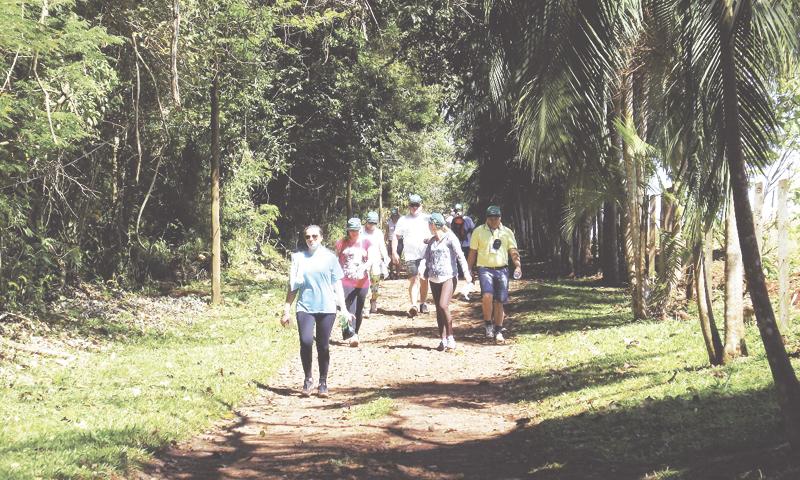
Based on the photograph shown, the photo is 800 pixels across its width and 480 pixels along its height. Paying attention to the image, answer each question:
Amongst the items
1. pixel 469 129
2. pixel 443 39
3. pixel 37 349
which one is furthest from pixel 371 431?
pixel 469 129

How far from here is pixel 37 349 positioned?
10.9m

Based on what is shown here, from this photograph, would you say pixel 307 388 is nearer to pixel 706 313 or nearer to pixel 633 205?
pixel 706 313

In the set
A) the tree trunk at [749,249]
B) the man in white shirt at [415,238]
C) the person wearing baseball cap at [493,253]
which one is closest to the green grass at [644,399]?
the tree trunk at [749,249]

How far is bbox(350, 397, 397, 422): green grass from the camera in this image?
315 inches

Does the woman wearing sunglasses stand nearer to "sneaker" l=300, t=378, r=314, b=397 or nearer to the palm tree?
"sneaker" l=300, t=378, r=314, b=397

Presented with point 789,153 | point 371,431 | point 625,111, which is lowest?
point 371,431

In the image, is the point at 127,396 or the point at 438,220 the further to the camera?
the point at 438,220

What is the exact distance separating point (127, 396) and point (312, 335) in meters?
2.18

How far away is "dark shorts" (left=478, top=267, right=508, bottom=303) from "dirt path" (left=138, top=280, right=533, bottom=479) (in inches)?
35.4

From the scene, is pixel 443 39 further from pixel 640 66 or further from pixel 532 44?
pixel 532 44

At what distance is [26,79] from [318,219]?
21.6 meters

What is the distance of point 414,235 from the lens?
15.9 metres

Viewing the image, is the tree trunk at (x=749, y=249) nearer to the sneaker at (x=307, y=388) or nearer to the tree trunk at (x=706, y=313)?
the tree trunk at (x=706, y=313)

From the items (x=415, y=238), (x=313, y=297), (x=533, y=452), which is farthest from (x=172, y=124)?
(x=533, y=452)
